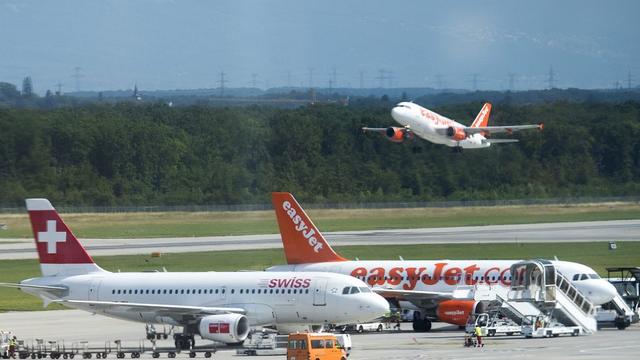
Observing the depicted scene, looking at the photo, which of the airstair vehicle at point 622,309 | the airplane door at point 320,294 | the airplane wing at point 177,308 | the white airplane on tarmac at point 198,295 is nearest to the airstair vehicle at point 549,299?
the airstair vehicle at point 622,309

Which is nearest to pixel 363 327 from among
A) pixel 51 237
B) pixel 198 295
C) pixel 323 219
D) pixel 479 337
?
pixel 198 295

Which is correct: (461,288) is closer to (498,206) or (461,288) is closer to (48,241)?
(48,241)

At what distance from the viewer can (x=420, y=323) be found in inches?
2859

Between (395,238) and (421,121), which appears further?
(421,121)

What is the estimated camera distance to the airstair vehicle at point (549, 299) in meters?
67.7

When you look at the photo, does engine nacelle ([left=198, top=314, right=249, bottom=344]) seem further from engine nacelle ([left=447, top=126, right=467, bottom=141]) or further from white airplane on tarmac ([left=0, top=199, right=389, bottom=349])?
engine nacelle ([left=447, top=126, right=467, bottom=141])

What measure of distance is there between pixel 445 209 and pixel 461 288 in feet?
377

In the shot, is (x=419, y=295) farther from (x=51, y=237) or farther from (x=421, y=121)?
(x=421, y=121)

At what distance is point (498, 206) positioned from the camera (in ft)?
611

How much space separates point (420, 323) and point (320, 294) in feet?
31.0

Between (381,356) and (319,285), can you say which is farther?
(319,285)

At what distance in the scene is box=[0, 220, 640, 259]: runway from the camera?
131 meters

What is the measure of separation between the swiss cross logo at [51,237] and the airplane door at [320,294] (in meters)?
14.5

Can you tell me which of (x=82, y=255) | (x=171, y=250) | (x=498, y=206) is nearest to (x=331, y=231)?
(x=171, y=250)
